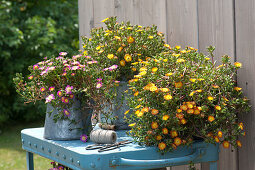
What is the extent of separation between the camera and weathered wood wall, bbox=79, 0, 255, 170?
5.69 feet

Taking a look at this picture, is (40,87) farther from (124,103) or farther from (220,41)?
(220,41)

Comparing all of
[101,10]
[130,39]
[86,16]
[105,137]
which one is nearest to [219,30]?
[130,39]

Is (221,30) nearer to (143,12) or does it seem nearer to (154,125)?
(154,125)

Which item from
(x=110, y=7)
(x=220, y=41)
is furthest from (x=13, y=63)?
(x=220, y=41)

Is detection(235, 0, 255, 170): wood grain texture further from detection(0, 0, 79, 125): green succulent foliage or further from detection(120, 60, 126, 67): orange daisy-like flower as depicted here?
detection(0, 0, 79, 125): green succulent foliage

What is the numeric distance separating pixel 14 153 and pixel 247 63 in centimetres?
351

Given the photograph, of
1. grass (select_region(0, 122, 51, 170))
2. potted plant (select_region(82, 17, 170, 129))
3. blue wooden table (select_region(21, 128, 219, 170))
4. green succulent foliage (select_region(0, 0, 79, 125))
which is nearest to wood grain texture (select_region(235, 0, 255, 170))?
blue wooden table (select_region(21, 128, 219, 170))

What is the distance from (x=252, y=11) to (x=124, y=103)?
72cm

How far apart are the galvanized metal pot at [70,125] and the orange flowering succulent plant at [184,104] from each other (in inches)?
10.2

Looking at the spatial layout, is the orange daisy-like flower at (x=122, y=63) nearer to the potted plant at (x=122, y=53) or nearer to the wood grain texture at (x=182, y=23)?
the potted plant at (x=122, y=53)

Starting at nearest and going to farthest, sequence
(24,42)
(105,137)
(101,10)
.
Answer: (105,137), (101,10), (24,42)

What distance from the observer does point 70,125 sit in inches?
72.5

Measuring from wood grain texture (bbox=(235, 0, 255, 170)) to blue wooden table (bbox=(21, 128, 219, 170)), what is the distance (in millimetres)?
139

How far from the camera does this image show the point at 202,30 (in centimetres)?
199
